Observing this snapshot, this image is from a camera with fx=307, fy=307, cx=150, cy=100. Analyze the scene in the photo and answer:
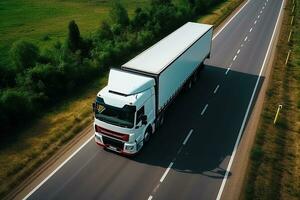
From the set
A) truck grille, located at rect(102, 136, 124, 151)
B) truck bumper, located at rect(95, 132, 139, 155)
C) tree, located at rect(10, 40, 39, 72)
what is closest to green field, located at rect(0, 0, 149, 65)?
tree, located at rect(10, 40, 39, 72)

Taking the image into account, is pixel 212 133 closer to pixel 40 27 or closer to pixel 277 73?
pixel 277 73

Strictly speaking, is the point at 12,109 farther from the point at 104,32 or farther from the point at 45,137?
the point at 104,32

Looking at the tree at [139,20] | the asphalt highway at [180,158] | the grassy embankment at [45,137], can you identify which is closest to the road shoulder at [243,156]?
the asphalt highway at [180,158]

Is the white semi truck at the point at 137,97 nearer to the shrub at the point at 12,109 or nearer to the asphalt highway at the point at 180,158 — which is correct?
the asphalt highway at the point at 180,158

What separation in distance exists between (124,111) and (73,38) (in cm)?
1714

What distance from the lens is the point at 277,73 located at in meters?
30.2

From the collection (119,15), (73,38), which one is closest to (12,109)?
(73,38)

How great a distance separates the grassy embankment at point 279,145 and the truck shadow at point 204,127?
1.49 meters

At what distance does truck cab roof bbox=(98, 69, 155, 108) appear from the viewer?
16.7 metres

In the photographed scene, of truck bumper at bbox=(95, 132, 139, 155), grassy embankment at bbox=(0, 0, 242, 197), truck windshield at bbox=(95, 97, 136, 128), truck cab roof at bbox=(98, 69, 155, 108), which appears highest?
truck cab roof at bbox=(98, 69, 155, 108)

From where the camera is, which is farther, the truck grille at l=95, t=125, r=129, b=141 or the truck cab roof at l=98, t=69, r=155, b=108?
the truck grille at l=95, t=125, r=129, b=141

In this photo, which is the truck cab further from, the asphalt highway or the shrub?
the shrub

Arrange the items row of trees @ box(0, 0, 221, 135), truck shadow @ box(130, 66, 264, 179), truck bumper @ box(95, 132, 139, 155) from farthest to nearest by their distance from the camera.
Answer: row of trees @ box(0, 0, 221, 135) < truck shadow @ box(130, 66, 264, 179) < truck bumper @ box(95, 132, 139, 155)

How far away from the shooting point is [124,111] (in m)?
16.5
